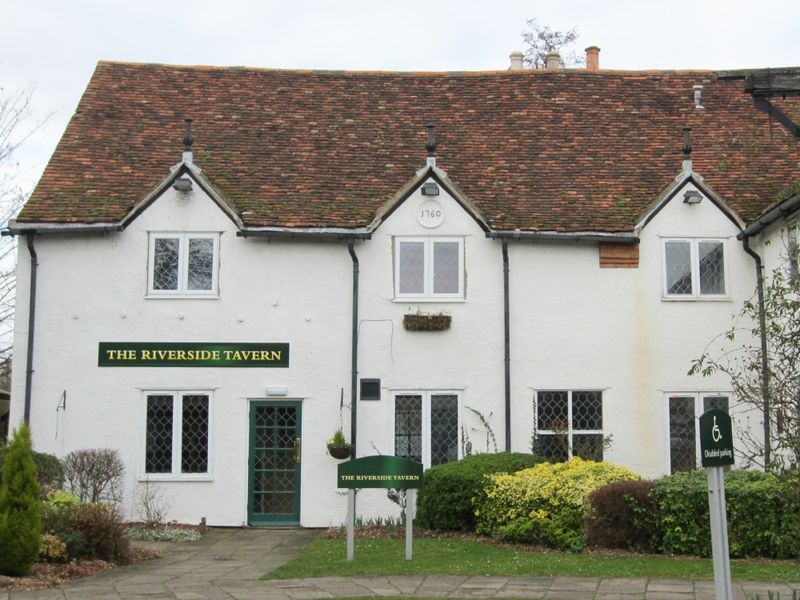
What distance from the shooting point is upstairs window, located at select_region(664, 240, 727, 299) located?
753 inches

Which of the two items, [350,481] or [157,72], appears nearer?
[350,481]

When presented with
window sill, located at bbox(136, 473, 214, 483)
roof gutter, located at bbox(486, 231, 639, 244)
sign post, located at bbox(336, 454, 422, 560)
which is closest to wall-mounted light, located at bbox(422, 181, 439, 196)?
roof gutter, located at bbox(486, 231, 639, 244)

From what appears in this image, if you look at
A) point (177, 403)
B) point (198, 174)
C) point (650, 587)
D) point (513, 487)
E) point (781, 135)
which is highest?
point (781, 135)

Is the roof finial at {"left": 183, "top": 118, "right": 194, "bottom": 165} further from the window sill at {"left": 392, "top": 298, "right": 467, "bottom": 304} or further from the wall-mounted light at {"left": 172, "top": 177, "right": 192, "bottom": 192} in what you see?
the window sill at {"left": 392, "top": 298, "right": 467, "bottom": 304}

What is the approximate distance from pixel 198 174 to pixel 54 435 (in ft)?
17.8

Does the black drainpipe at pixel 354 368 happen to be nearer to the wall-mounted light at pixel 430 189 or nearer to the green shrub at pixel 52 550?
the wall-mounted light at pixel 430 189

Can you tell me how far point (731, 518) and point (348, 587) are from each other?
5381mm

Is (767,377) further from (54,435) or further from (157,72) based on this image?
(157,72)

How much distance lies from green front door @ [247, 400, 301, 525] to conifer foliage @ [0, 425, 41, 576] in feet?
20.0

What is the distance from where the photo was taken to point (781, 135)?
21.5 meters

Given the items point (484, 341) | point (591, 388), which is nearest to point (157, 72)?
point (484, 341)

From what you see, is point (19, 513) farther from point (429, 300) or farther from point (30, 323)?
point (429, 300)

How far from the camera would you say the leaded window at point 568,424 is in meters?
18.5

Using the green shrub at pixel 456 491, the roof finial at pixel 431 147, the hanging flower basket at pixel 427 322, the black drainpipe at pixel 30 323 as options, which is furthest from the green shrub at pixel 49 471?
the roof finial at pixel 431 147
